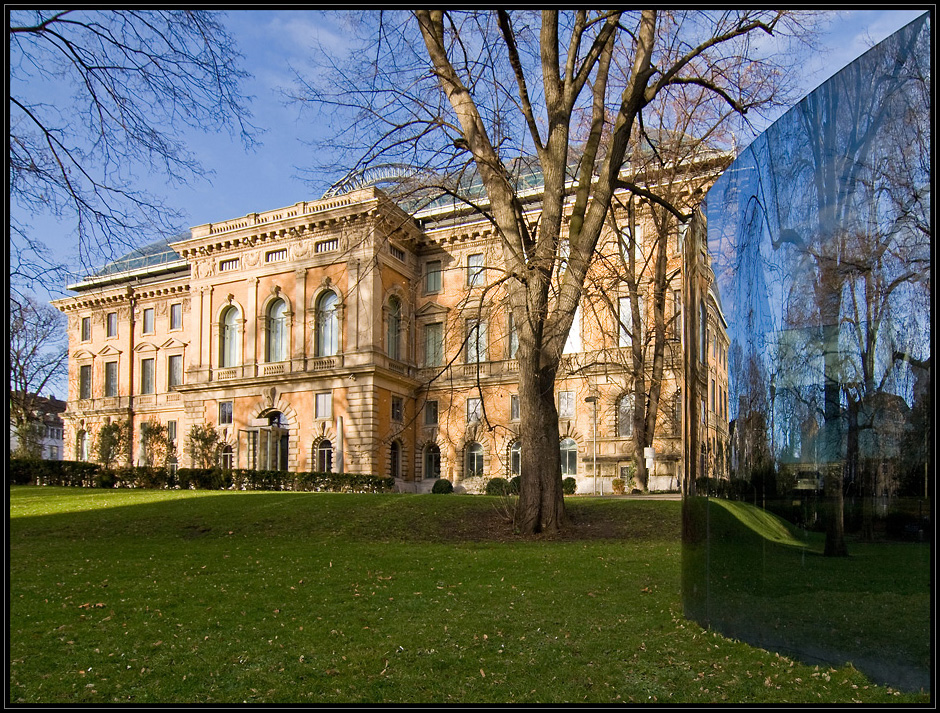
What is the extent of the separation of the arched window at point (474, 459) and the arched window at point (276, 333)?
12442 mm

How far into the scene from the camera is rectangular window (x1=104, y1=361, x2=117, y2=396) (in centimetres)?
5734

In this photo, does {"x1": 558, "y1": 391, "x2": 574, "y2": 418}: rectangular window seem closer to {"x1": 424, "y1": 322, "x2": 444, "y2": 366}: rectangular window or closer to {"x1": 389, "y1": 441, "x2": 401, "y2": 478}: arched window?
{"x1": 424, "y1": 322, "x2": 444, "y2": 366}: rectangular window

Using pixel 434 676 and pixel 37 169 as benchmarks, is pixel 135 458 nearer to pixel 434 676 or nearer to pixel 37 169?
pixel 37 169

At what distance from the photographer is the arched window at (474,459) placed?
44.8 m

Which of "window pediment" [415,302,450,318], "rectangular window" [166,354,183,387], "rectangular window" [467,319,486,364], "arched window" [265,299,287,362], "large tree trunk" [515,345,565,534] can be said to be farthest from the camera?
"rectangular window" [166,354,183,387]

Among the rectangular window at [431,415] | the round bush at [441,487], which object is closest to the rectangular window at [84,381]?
the rectangular window at [431,415]

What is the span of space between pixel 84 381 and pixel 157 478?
29.6 meters

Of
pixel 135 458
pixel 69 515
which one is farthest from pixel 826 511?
pixel 135 458

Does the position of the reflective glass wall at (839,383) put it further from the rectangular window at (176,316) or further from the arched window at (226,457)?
the rectangular window at (176,316)

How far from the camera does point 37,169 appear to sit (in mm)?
10164

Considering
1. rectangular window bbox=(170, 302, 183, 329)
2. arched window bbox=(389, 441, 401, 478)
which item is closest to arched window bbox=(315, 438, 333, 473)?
arched window bbox=(389, 441, 401, 478)

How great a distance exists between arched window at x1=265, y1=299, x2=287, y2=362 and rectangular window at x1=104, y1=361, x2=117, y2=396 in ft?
58.9

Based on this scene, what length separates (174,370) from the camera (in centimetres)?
5431
